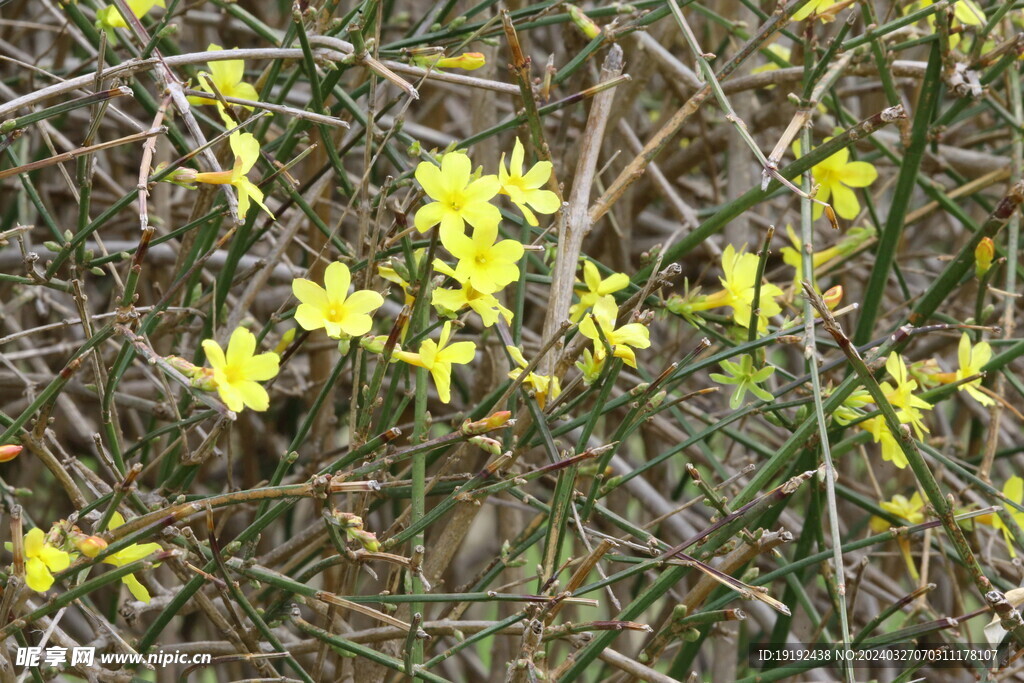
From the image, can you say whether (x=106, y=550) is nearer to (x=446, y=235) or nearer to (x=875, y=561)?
(x=446, y=235)

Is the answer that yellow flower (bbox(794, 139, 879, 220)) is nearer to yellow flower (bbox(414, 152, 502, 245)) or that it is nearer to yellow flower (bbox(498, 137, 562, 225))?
yellow flower (bbox(498, 137, 562, 225))

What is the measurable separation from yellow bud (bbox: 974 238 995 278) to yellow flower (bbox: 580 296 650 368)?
0.54 metres

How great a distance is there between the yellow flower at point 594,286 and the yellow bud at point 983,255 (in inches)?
18.9

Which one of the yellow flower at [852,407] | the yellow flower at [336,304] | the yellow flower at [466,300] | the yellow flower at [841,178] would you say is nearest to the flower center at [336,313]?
the yellow flower at [336,304]

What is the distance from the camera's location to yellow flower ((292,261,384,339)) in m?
0.93

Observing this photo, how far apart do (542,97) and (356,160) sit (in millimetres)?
1364

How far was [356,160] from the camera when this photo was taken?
2.45 meters

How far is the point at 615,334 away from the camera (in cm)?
102

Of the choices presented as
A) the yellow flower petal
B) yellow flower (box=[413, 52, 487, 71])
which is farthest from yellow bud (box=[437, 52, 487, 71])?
the yellow flower petal

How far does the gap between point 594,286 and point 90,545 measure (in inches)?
25.9

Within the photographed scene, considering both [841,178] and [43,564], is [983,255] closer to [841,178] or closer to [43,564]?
[841,178]

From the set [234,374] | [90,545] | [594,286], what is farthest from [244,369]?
[594,286]

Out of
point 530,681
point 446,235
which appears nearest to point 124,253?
point 446,235

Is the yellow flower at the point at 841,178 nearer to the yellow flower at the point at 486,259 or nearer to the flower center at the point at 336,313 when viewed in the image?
the yellow flower at the point at 486,259
